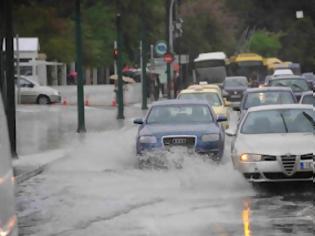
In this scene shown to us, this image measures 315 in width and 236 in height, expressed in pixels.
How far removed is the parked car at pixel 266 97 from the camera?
81.0ft

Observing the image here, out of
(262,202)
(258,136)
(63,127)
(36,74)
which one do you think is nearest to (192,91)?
(63,127)

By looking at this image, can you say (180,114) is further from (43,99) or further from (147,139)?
(43,99)

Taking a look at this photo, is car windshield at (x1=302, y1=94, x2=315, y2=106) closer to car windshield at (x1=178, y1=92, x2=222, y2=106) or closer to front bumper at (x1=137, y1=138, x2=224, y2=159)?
car windshield at (x1=178, y1=92, x2=222, y2=106)

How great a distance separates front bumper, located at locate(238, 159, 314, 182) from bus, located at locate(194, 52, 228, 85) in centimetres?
5066

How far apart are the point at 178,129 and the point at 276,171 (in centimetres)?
439

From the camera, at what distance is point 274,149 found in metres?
13.9

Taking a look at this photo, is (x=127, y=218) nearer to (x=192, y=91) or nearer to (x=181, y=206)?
→ (x=181, y=206)

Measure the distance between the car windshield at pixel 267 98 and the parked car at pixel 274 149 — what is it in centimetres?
885

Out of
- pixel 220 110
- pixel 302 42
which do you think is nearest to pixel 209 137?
pixel 220 110

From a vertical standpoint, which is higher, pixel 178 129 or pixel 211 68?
pixel 211 68

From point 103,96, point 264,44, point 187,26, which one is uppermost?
point 187,26

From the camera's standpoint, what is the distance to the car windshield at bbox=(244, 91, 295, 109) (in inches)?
972

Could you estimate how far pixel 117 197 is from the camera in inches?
546

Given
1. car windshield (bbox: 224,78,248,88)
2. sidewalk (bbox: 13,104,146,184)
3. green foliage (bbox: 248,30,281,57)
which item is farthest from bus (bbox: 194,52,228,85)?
green foliage (bbox: 248,30,281,57)
